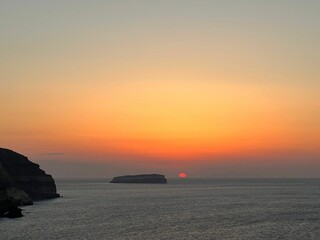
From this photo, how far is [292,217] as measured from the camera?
109812mm

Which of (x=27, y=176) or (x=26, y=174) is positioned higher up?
(x=26, y=174)

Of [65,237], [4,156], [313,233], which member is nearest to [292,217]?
[313,233]

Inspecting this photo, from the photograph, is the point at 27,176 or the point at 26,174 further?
the point at 26,174

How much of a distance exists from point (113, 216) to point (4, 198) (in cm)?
2868

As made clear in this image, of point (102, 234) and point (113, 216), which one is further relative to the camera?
point (113, 216)

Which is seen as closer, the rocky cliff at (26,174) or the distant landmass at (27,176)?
the distant landmass at (27,176)

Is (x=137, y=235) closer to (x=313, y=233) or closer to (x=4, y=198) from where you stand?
(x=313, y=233)

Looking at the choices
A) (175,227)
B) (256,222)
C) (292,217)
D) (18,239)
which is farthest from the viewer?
(292,217)

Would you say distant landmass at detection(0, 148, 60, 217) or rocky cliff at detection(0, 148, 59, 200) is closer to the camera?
distant landmass at detection(0, 148, 60, 217)

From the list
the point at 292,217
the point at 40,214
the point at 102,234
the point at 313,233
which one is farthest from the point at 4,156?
the point at 313,233

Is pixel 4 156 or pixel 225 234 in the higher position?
pixel 4 156

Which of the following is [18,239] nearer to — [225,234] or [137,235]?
[137,235]

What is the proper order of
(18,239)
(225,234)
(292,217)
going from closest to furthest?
(18,239) < (225,234) < (292,217)

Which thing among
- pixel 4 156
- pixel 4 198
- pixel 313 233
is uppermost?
pixel 4 156
